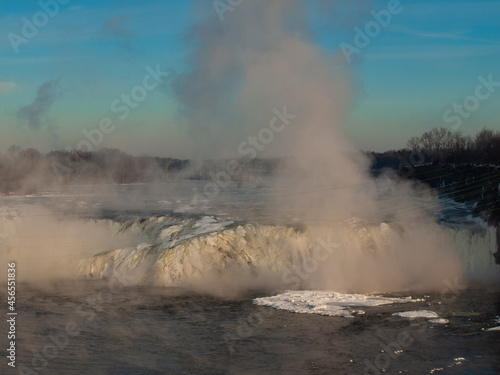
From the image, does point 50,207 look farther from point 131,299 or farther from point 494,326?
point 494,326

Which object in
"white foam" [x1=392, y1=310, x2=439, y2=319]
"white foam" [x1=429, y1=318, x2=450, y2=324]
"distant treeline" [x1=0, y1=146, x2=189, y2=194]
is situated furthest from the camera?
"distant treeline" [x1=0, y1=146, x2=189, y2=194]

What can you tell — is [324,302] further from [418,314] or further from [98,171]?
[98,171]

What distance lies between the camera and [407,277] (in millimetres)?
18703

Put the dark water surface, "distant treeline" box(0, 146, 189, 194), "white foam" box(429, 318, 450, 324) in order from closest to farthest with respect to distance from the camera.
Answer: the dark water surface, "white foam" box(429, 318, 450, 324), "distant treeline" box(0, 146, 189, 194)

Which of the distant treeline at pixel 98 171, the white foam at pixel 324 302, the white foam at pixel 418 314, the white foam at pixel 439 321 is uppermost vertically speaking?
the distant treeline at pixel 98 171

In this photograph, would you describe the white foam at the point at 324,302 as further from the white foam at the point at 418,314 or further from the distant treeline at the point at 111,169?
the distant treeline at the point at 111,169

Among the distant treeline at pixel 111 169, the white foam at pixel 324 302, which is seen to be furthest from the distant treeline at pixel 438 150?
the white foam at pixel 324 302

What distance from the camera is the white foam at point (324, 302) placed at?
47.5ft

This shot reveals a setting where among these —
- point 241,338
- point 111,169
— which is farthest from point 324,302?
point 111,169

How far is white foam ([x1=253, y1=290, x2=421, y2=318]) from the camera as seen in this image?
14.5 metres

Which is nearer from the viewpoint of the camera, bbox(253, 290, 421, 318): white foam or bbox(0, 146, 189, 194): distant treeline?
bbox(253, 290, 421, 318): white foam

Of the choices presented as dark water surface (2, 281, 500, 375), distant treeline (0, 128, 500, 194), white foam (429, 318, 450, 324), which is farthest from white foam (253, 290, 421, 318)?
distant treeline (0, 128, 500, 194)

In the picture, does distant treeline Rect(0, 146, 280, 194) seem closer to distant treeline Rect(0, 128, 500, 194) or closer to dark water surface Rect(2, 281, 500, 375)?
distant treeline Rect(0, 128, 500, 194)

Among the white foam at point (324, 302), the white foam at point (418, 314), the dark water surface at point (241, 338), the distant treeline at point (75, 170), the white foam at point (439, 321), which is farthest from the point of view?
the distant treeline at point (75, 170)
